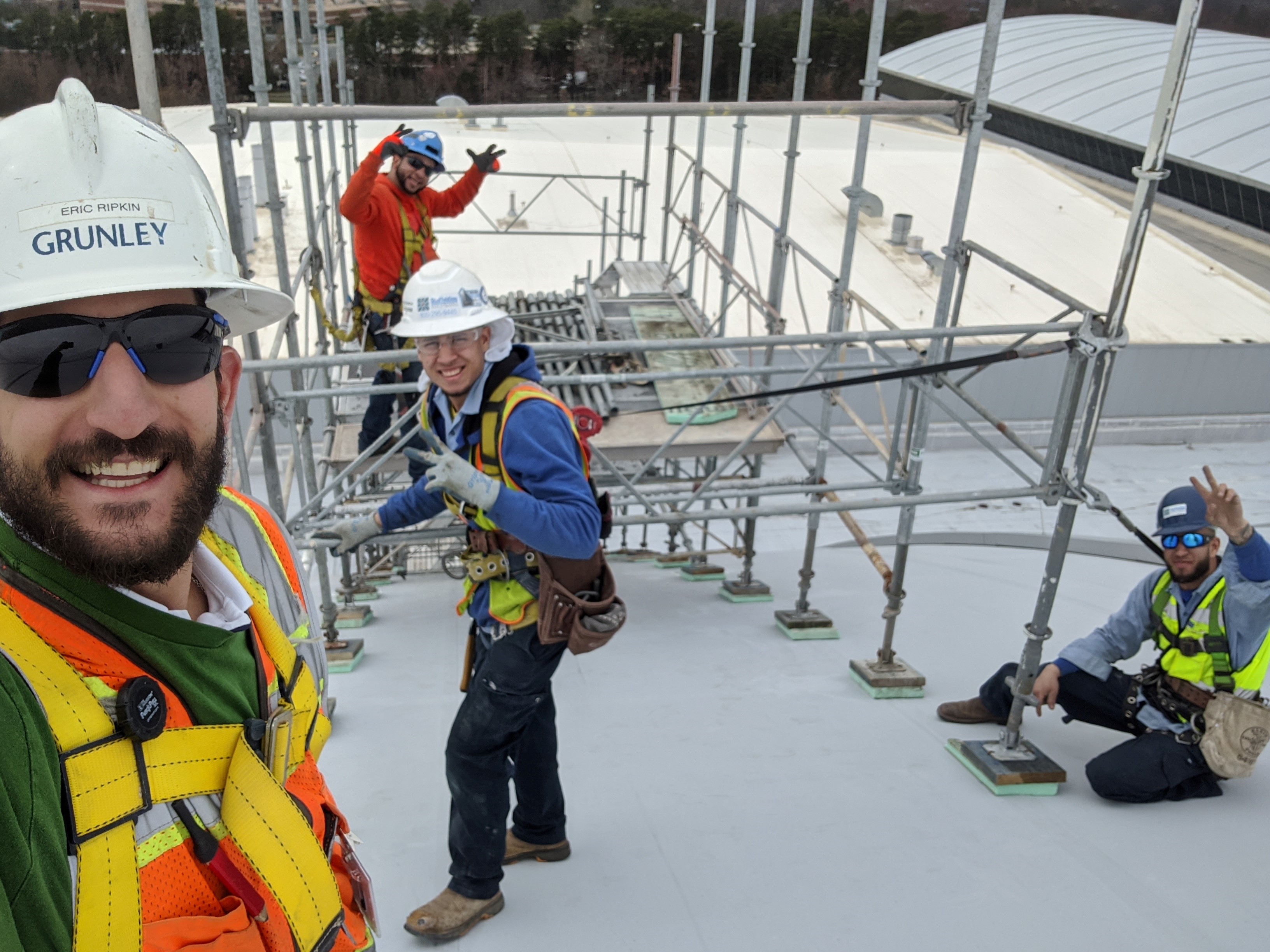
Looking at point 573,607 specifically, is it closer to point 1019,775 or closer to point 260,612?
point 260,612

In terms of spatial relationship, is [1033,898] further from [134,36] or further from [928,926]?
[134,36]

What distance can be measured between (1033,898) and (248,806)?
3.78 meters

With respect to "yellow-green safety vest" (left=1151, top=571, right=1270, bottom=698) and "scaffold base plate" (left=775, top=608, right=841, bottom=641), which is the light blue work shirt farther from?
"scaffold base plate" (left=775, top=608, right=841, bottom=641)

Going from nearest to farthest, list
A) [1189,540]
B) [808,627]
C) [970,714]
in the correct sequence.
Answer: [1189,540] < [970,714] < [808,627]

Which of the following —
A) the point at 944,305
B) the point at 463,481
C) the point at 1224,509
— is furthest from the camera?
the point at 944,305

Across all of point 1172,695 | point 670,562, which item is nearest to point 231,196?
point 1172,695

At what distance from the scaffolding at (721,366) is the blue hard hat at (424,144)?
0.65ft

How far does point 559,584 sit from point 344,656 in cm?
332

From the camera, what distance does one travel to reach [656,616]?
24.2ft

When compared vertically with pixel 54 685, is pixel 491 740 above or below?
below

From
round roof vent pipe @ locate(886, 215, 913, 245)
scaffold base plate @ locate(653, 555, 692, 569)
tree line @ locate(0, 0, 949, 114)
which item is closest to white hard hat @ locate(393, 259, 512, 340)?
scaffold base plate @ locate(653, 555, 692, 569)

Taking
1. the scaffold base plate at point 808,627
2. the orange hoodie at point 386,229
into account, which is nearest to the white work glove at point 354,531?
the orange hoodie at point 386,229

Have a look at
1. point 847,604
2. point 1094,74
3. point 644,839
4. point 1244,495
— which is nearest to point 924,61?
point 1094,74

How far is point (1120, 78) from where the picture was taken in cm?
2430
